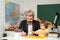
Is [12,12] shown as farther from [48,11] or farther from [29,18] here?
[48,11]

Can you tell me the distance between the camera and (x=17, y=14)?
249cm

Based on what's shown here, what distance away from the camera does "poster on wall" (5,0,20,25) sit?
2436 millimetres

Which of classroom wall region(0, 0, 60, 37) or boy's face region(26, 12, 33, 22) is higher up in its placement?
classroom wall region(0, 0, 60, 37)

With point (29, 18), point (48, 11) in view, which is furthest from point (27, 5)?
point (48, 11)

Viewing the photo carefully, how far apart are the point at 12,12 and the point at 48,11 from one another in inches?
20.8

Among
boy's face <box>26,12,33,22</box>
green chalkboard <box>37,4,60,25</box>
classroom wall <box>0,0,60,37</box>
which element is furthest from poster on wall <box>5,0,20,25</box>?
green chalkboard <box>37,4,60,25</box>

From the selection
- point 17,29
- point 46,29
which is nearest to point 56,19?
point 46,29

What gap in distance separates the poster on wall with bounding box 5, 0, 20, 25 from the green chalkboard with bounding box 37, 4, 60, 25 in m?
0.33

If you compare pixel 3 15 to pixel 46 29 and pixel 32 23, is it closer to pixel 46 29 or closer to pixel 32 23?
pixel 32 23

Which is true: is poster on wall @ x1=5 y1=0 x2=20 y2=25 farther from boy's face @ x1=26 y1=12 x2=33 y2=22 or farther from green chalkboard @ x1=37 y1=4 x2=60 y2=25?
green chalkboard @ x1=37 y1=4 x2=60 y2=25

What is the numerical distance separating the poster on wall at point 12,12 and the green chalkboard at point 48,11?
1.08ft

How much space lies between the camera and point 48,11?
7.66 ft

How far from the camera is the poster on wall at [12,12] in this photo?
7.99 feet

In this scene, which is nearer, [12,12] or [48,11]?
[48,11]
